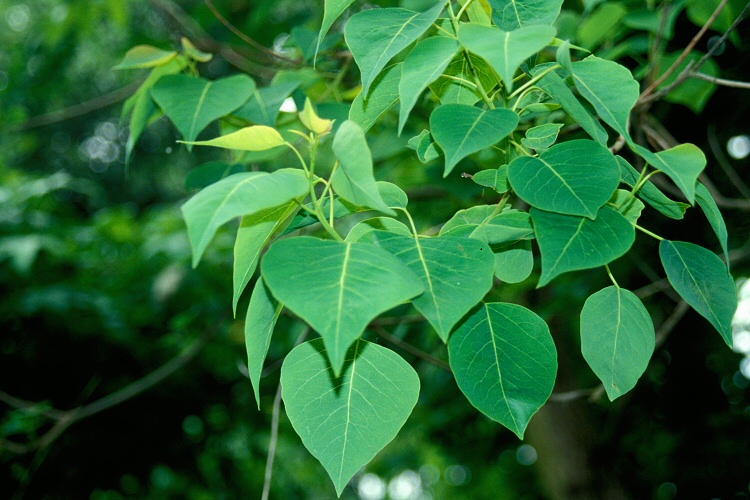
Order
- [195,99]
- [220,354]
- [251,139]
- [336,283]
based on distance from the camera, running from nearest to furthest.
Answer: [336,283] → [251,139] → [195,99] → [220,354]

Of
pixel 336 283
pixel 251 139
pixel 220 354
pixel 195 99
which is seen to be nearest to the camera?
pixel 336 283

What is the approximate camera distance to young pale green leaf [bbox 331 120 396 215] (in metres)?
0.46

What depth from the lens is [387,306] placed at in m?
0.40

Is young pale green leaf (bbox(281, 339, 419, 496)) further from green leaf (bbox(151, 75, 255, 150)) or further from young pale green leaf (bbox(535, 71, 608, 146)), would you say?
green leaf (bbox(151, 75, 255, 150))

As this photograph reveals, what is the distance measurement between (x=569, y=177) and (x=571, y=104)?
57 millimetres

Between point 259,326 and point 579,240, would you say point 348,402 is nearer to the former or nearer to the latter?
point 259,326

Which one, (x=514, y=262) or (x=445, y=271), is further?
(x=514, y=262)

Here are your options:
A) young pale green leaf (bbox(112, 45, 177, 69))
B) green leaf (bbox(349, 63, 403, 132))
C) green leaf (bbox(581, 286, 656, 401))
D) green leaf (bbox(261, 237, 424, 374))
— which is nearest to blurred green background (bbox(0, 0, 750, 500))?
young pale green leaf (bbox(112, 45, 177, 69))

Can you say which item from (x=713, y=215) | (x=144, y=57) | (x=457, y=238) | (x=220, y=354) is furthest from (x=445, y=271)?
(x=220, y=354)

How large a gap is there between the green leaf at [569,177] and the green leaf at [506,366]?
0.11 m

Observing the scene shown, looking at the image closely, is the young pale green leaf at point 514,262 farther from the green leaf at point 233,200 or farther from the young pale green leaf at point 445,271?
the green leaf at point 233,200

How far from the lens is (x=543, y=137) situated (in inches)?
23.4

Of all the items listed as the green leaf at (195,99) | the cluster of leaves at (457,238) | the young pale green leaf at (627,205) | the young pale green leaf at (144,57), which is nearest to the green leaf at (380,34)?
the cluster of leaves at (457,238)

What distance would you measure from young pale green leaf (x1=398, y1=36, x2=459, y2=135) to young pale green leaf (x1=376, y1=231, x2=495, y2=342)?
0.09 metres
